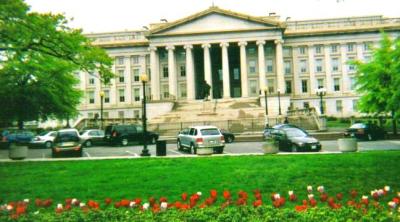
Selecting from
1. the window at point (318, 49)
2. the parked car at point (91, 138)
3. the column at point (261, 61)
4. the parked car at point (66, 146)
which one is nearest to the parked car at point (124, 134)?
the parked car at point (91, 138)

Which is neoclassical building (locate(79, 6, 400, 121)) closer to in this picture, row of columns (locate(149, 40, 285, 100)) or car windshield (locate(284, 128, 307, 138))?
row of columns (locate(149, 40, 285, 100))

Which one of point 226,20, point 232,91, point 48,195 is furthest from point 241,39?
point 48,195

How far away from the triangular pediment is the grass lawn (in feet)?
193

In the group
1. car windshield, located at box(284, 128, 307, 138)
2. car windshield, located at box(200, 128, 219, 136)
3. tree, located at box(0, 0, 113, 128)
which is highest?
tree, located at box(0, 0, 113, 128)

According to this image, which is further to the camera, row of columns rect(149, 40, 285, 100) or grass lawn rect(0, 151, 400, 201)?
row of columns rect(149, 40, 285, 100)

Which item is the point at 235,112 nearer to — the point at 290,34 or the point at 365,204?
the point at 290,34

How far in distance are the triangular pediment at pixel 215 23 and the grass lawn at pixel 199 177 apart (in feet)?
193

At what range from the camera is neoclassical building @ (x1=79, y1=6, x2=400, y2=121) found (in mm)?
74562

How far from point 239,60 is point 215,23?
11.7 m

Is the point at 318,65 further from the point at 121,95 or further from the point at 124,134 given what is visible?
the point at 124,134

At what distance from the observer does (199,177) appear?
14.1m

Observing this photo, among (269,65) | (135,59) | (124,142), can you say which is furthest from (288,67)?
(124,142)

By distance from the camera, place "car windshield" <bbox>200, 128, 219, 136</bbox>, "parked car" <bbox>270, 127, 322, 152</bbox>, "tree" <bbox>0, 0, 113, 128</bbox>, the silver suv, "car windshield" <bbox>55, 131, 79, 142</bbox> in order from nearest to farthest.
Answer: "tree" <bbox>0, 0, 113, 128</bbox> < "parked car" <bbox>270, 127, 322, 152</bbox> < the silver suv < "car windshield" <bbox>200, 128, 219, 136</bbox> < "car windshield" <bbox>55, 131, 79, 142</bbox>

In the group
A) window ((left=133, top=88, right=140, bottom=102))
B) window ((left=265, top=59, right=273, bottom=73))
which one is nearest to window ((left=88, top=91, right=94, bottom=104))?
window ((left=133, top=88, right=140, bottom=102))
